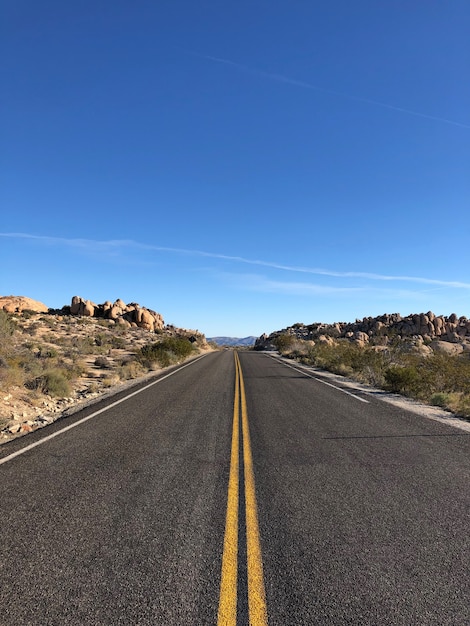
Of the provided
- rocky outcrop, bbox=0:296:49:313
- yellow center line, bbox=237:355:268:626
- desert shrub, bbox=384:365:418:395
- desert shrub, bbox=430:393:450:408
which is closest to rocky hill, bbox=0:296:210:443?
yellow center line, bbox=237:355:268:626

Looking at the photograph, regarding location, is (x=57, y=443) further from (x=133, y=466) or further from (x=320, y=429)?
(x=320, y=429)

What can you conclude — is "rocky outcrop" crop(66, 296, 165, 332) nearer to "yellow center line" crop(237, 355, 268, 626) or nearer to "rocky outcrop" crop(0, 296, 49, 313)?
"rocky outcrop" crop(0, 296, 49, 313)

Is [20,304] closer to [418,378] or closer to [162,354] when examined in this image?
[162,354]

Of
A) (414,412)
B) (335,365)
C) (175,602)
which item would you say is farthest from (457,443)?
(335,365)

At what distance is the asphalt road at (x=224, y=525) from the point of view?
115 inches

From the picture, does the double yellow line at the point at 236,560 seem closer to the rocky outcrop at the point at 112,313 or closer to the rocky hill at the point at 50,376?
the rocky hill at the point at 50,376

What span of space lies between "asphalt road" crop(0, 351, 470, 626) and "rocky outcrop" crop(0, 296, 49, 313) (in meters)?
59.2

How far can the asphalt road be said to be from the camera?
115 inches

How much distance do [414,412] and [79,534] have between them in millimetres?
10282

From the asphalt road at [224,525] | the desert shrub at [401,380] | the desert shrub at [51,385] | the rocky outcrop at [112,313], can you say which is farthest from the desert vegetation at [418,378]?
the rocky outcrop at [112,313]

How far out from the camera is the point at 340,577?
10.7 ft

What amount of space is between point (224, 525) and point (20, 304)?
Result: 225ft

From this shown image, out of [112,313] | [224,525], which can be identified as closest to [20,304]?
[112,313]

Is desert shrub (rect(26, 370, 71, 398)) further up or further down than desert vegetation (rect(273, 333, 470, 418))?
further down
